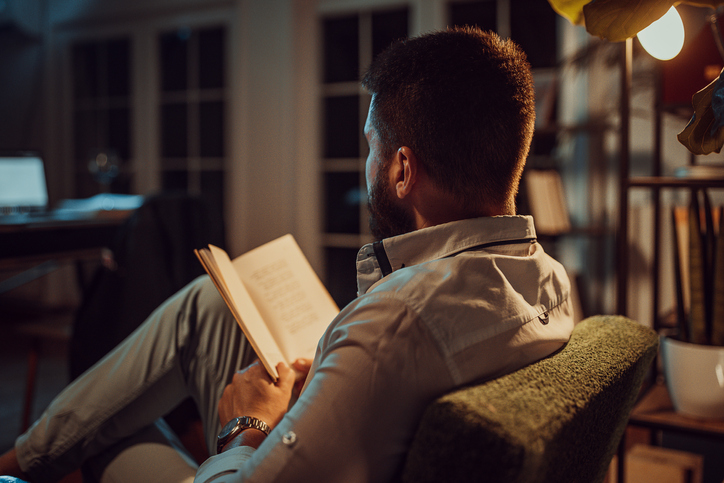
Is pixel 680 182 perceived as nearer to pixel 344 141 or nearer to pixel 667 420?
pixel 667 420

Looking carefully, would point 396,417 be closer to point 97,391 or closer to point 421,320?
point 421,320

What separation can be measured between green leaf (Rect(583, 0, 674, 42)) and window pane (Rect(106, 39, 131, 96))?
385 cm

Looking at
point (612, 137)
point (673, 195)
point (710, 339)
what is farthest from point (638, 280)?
point (710, 339)

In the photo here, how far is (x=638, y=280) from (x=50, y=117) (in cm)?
428

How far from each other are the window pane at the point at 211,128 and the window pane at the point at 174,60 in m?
0.26

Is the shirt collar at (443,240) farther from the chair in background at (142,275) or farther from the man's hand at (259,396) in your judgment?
the chair in background at (142,275)

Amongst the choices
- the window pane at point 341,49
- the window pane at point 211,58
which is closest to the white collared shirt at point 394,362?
the window pane at point 341,49

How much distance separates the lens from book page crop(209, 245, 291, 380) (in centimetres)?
85

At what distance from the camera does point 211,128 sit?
3891 mm

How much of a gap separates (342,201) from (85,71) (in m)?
2.42

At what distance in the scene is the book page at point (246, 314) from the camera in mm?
852

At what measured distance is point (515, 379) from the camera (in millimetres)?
602

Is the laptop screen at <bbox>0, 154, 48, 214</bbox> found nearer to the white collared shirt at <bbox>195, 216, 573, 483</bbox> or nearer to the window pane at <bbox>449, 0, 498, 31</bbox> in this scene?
the window pane at <bbox>449, 0, 498, 31</bbox>

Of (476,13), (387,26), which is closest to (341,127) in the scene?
(387,26)
